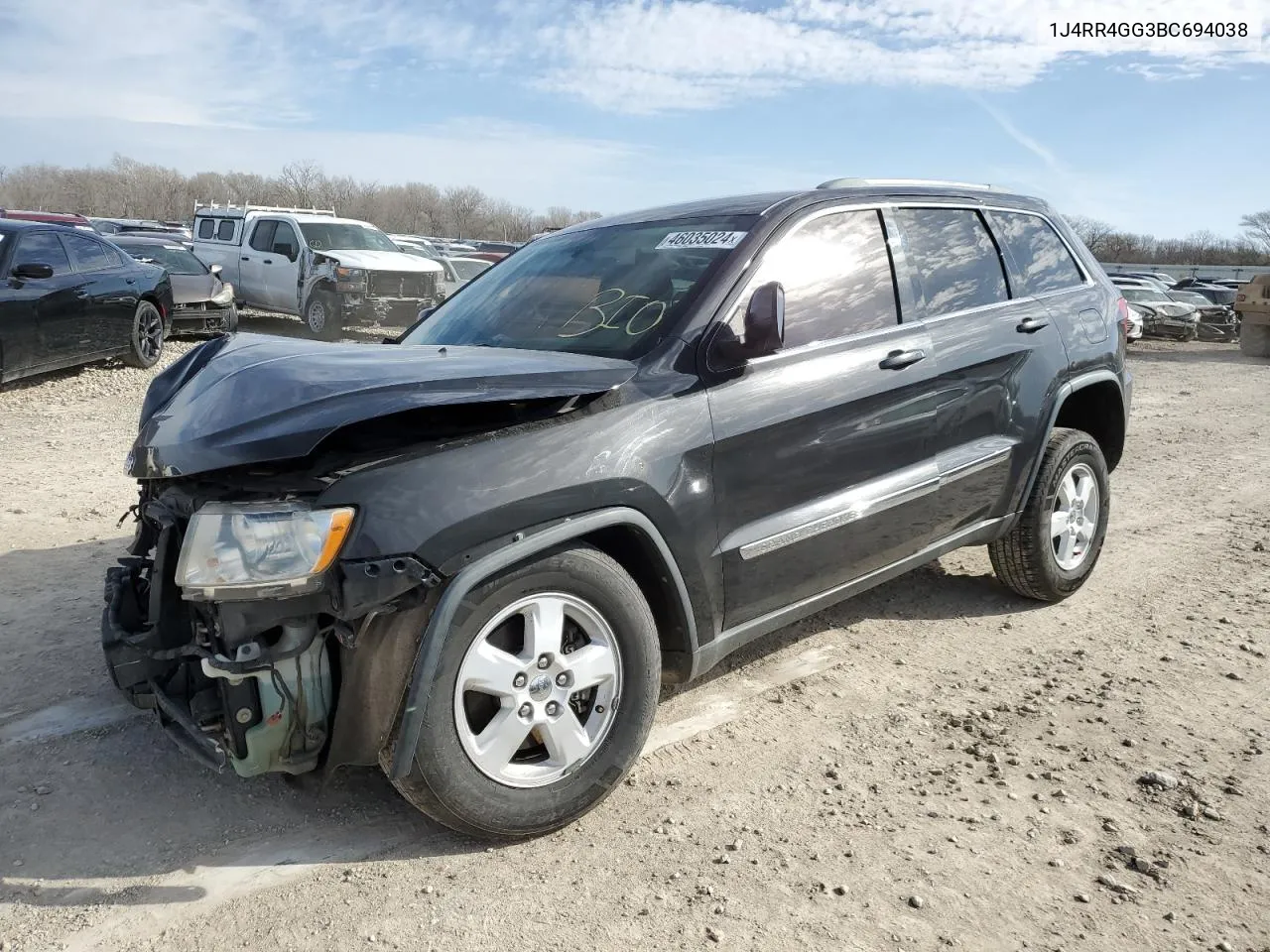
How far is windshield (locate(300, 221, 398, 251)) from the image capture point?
15047 mm

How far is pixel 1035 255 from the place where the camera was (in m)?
4.67

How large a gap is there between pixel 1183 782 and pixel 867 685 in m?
1.12

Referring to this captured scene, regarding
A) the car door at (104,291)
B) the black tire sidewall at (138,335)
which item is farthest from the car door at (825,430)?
the black tire sidewall at (138,335)

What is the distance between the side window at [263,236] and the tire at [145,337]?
15.4ft

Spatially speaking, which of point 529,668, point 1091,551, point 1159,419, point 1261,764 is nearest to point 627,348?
point 529,668

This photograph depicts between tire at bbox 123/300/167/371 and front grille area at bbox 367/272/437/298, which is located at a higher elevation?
front grille area at bbox 367/272/437/298

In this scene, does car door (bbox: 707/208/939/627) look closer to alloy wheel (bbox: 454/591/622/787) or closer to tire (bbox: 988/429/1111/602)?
alloy wheel (bbox: 454/591/622/787)

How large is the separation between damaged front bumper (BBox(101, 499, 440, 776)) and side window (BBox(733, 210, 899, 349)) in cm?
152

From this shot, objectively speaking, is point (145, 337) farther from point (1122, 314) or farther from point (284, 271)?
point (1122, 314)

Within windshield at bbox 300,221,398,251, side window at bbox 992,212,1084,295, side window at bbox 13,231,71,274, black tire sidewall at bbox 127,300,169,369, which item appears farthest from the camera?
windshield at bbox 300,221,398,251

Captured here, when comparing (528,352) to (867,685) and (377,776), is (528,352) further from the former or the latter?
(867,685)

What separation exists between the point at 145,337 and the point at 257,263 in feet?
17.1

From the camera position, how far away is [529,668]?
8.84 ft

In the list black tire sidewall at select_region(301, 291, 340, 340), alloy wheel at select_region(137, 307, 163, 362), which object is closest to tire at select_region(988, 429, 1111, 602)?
alloy wheel at select_region(137, 307, 163, 362)
